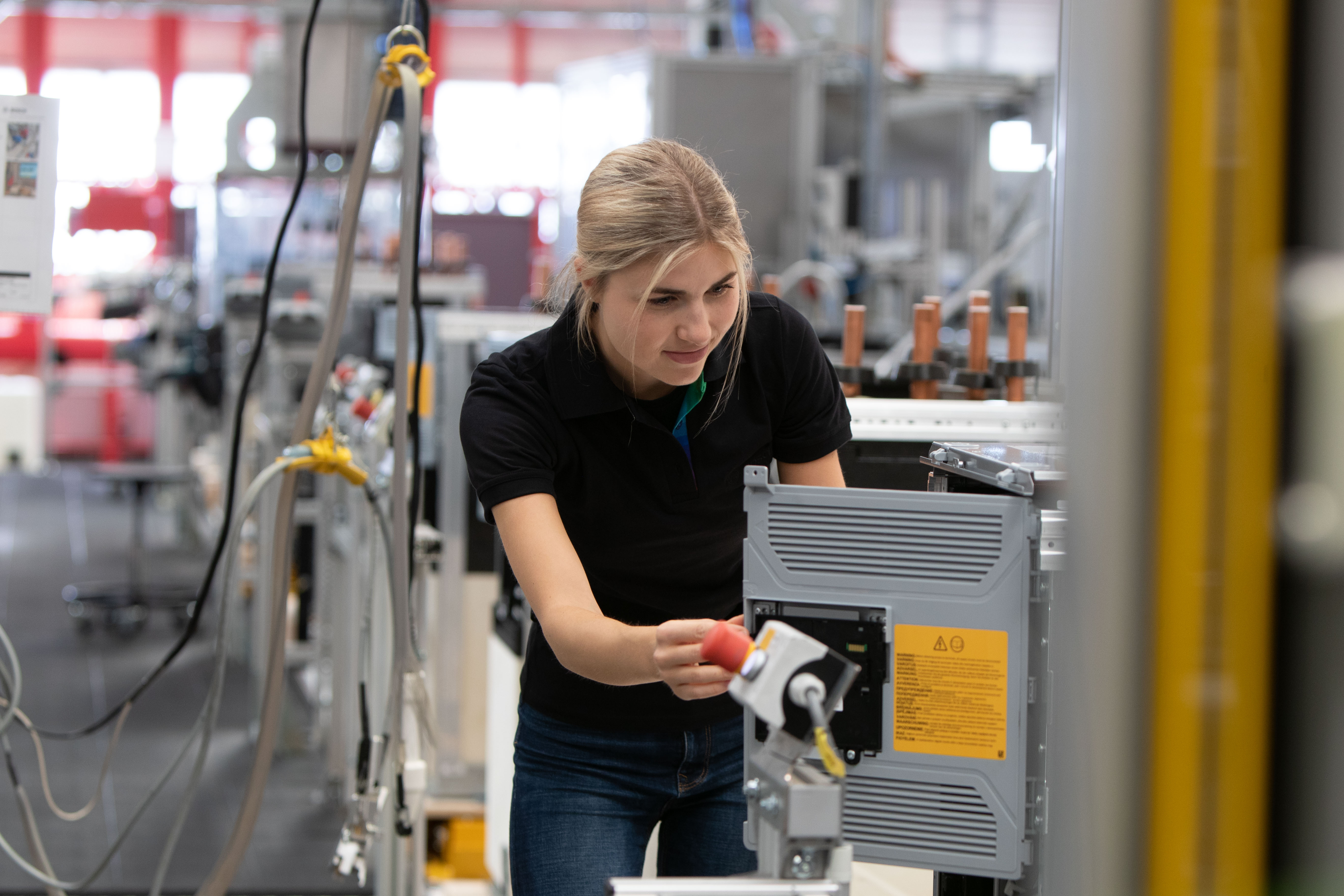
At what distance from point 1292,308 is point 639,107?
5.41 m

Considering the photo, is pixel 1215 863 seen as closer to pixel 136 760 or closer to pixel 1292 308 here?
pixel 1292 308

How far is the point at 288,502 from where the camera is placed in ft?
5.56

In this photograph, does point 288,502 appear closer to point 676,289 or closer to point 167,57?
point 676,289

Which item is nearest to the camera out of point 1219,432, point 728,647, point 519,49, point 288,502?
point 1219,432

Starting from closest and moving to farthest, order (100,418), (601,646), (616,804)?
1. (601,646)
2. (616,804)
3. (100,418)

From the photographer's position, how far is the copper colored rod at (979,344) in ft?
7.06

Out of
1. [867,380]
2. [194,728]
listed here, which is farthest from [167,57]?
[194,728]

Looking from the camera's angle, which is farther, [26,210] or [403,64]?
[26,210]

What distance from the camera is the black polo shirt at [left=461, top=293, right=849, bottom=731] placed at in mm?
1305

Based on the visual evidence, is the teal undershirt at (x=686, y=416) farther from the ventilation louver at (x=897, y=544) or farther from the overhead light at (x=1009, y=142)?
the overhead light at (x=1009, y=142)

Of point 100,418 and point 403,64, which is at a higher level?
point 403,64

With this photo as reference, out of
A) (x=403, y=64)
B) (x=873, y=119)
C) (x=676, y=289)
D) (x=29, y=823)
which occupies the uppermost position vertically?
(x=873, y=119)

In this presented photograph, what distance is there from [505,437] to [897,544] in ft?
1.30

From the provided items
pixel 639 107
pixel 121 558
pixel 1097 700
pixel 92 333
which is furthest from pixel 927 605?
pixel 92 333
